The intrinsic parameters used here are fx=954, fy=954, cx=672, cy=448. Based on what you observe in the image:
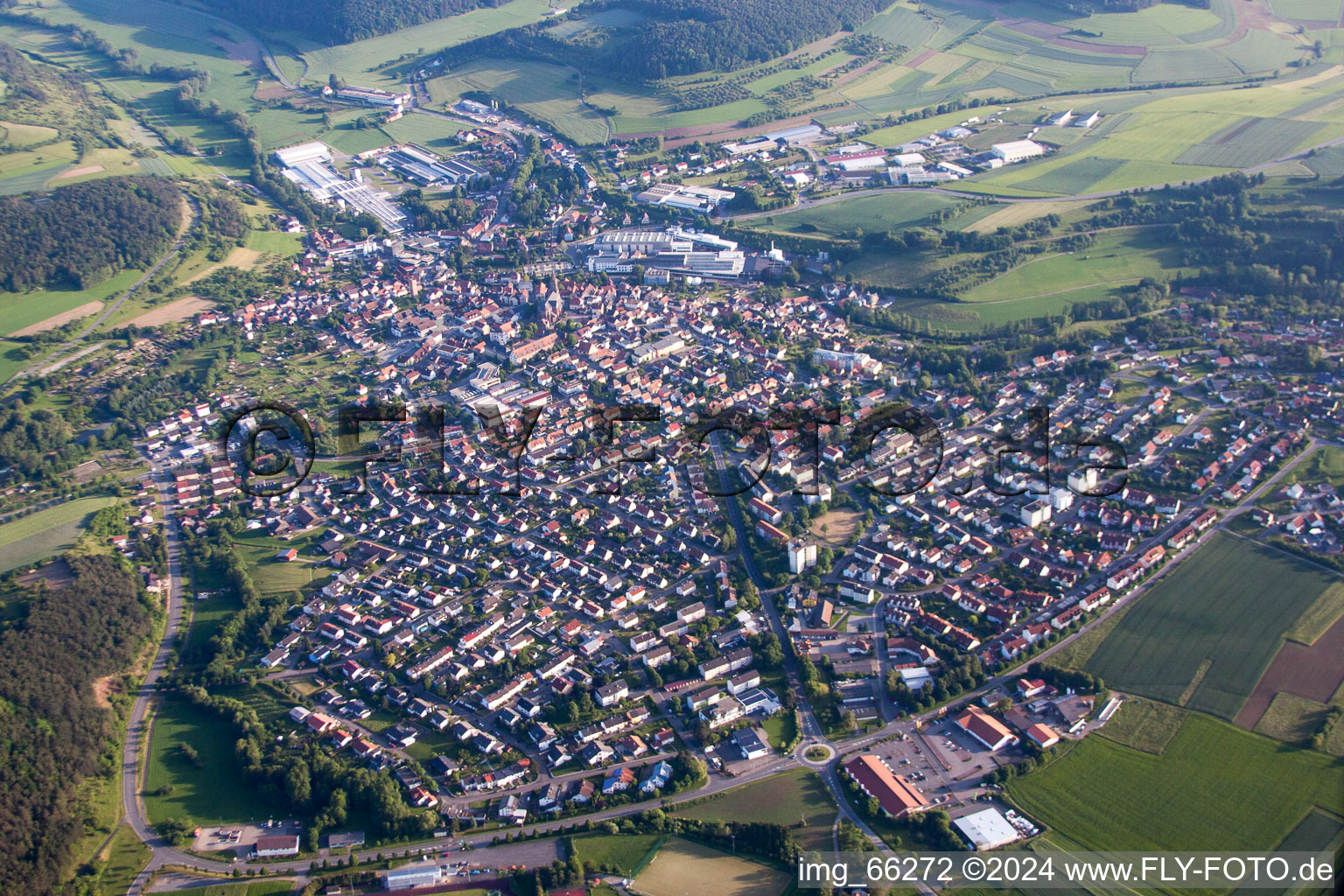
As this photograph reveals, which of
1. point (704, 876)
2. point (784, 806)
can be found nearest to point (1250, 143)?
point (784, 806)

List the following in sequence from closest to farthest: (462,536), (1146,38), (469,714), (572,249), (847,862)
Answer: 1. (847,862)
2. (469,714)
3. (462,536)
4. (572,249)
5. (1146,38)

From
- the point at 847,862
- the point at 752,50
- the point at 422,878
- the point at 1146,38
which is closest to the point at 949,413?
the point at 847,862

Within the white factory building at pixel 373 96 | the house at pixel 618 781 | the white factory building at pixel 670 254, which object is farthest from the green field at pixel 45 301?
the house at pixel 618 781

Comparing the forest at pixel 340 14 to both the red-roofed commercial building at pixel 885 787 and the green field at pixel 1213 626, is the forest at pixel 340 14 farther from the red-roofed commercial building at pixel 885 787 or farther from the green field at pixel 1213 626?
the red-roofed commercial building at pixel 885 787

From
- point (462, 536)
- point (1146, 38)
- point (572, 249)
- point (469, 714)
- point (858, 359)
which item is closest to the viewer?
point (469, 714)

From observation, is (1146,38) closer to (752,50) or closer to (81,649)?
(752,50)

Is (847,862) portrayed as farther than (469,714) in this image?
No
